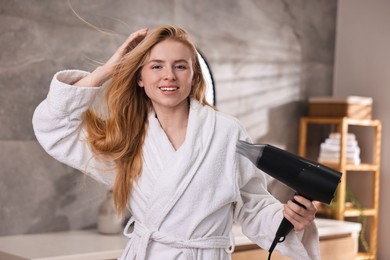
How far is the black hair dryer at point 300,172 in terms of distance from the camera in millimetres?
1610

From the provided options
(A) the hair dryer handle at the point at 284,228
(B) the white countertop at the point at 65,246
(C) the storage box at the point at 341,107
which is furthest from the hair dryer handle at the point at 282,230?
(C) the storage box at the point at 341,107

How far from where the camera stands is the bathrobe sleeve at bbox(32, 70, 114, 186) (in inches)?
69.4

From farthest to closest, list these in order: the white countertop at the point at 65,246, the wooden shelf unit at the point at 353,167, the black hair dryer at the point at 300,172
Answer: the wooden shelf unit at the point at 353,167 → the white countertop at the point at 65,246 → the black hair dryer at the point at 300,172

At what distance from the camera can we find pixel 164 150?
186cm

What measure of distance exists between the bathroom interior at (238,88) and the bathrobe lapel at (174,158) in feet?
1.54

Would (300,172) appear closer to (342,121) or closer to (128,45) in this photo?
(128,45)

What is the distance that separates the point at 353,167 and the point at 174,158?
2.50 m

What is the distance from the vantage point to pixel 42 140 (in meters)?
1.84

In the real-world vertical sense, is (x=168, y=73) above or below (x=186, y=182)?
above

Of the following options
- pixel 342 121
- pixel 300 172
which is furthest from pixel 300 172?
pixel 342 121

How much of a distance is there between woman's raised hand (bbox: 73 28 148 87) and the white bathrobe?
0.03 meters

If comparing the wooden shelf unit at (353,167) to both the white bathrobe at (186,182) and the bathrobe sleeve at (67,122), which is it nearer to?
the white bathrobe at (186,182)

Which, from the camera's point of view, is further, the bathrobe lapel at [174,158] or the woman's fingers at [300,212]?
the bathrobe lapel at [174,158]

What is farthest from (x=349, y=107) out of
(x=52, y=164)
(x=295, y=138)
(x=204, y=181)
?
(x=204, y=181)
